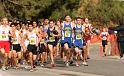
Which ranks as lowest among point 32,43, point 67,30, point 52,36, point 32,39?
point 32,43

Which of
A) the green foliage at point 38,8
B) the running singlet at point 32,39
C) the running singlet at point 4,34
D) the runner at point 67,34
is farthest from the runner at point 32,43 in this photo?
the green foliage at point 38,8

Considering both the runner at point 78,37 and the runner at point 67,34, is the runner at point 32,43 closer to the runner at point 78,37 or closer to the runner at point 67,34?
the runner at point 67,34

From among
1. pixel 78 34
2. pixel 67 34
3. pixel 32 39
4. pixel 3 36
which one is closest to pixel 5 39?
pixel 3 36

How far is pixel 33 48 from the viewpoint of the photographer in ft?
48.6

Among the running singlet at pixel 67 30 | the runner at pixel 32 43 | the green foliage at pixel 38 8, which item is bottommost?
the runner at pixel 32 43

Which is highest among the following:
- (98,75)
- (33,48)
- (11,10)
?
(11,10)

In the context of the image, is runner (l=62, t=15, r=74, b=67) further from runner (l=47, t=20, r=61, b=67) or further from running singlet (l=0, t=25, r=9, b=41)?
running singlet (l=0, t=25, r=9, b=41)

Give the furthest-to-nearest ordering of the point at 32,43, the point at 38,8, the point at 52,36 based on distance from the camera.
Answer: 1. the point at 38,8
2. the point at 52,36
3. the point at 32,43

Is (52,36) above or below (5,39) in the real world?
above

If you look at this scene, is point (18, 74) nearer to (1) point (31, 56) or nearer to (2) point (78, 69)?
(1) point (31, 56)

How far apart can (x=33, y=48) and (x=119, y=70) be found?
3.24 meters

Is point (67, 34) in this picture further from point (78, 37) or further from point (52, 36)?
point (52, 36)

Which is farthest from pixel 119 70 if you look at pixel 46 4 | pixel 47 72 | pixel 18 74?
pixel 46 4

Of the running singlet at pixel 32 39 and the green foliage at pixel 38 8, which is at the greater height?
the green foliage at pixel 38 8
